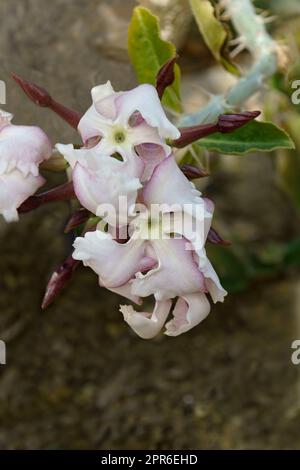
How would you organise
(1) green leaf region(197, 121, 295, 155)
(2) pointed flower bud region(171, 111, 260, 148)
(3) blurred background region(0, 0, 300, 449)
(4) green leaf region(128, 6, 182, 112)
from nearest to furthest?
(2) pointed flower bud region(171, 111, 260, 148), (1) green leaf region(197, 121, 295, 155), (4) green leaf region(128, 6, 182, 112), (3) blurred background region(0, 0, 300, 449)

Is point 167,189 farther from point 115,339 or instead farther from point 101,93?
point 115,339

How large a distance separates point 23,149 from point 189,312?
0.65ft

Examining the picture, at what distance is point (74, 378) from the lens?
1575 millimetres

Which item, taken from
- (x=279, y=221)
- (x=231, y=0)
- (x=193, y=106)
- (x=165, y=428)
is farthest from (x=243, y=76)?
(x=279, y=221)

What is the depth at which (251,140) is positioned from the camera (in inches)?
36.4

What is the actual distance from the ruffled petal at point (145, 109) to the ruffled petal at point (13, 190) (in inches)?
3.6

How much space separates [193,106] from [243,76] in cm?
40

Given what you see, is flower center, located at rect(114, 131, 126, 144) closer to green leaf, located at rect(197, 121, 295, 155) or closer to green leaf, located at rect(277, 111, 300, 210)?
green leaf, located at rect(197, 121, 295, 155)

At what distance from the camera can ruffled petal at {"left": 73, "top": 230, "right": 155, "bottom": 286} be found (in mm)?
687

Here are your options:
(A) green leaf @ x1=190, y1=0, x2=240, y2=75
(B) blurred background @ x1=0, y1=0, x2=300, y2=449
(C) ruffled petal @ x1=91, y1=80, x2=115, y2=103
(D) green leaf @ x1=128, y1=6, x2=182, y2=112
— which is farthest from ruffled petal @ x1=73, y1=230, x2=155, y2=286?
(B) blurred background @ x1=0, y1=0, x2=300, y2=449

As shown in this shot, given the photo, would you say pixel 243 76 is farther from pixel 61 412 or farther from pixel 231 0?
pixel 61 412

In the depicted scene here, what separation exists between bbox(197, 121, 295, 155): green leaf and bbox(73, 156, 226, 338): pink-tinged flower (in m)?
0.21

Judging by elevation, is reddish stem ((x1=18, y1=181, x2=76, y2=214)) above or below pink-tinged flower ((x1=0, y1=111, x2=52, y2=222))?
below

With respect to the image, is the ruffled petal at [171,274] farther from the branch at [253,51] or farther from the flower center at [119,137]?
the branch at [253,51]
